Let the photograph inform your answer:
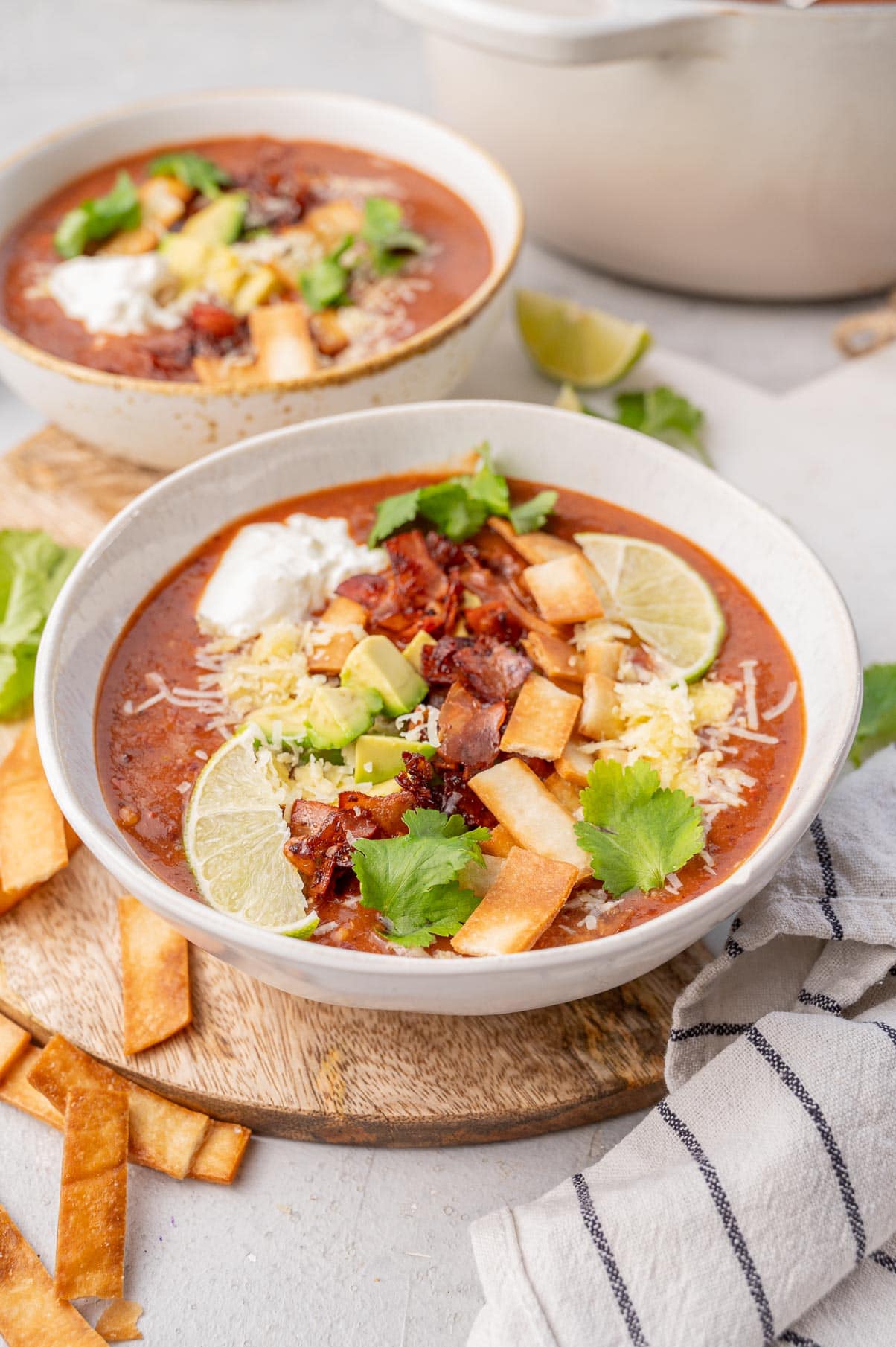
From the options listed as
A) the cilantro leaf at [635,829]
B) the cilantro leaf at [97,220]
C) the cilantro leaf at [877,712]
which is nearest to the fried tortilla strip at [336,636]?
the cilantro leaf at [635,829]

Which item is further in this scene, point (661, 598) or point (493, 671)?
point (661, 598)

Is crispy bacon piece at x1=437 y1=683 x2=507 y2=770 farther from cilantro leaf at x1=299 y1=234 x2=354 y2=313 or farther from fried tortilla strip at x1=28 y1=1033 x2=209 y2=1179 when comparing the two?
cilantro leaf at x1=299 y1=234 x2=354 y2=313

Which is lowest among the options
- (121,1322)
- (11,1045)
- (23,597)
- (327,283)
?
(121,1322)

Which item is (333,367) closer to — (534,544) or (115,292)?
(115,292)

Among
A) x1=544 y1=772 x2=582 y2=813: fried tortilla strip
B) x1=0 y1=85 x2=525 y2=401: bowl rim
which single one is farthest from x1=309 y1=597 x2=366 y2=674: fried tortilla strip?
x1=0 y1=85 x2=525 y2=401: bowl rim

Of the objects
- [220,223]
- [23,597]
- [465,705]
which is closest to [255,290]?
[220,223]

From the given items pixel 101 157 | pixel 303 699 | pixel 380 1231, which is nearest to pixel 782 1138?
pixel 380 1231
